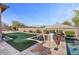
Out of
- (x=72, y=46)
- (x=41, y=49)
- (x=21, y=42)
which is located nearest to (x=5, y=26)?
(x=21, y=42)

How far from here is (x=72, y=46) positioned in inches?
53.6

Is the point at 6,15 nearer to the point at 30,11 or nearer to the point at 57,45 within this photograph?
the point at 30,11

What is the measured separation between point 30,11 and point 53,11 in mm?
210

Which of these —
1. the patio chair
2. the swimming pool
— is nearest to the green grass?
the patio chair

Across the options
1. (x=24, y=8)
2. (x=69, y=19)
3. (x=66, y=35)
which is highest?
(x=24, y=8)

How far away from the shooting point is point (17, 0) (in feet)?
4.59

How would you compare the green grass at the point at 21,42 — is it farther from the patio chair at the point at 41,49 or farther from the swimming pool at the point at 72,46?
the swimming pool at the point at 72,46

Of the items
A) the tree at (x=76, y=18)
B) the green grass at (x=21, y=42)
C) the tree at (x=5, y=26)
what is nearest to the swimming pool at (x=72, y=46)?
the tree at (x=76, y=18)

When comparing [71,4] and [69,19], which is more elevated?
[71,4]

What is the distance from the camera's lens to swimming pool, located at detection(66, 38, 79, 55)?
1.36 metres

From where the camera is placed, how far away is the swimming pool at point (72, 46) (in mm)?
1359

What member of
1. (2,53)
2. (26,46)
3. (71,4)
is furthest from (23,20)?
(71,4)

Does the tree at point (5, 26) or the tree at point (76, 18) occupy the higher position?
the tree at point (76, 18)

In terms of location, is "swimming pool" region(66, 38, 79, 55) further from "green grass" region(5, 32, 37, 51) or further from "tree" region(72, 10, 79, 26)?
"green grass" region(5, 32, 37, 51)
